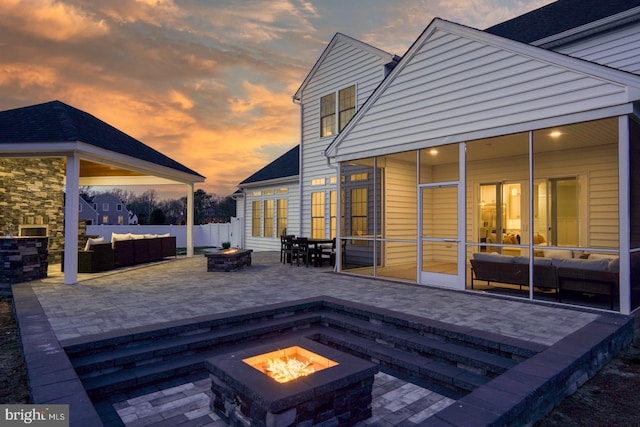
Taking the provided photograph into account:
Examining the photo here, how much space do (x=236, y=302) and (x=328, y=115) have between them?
27.8ft

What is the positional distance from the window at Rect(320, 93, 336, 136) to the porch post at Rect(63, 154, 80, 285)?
7537 millimetres

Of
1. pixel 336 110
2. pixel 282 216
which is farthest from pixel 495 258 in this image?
pixel 282 216

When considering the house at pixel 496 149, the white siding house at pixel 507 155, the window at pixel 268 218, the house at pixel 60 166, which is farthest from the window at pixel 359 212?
the house at pixel 60 166

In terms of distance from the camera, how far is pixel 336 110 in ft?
40.7

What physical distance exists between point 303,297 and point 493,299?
3314mm

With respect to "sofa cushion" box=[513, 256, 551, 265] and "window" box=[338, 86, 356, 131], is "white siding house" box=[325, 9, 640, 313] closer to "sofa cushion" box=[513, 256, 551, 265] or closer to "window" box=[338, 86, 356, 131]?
"sofa cushion" box=[513, 256, 551, 265]

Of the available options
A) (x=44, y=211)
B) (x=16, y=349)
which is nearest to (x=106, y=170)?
(x=44, y=211)

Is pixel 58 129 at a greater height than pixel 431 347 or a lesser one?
greater

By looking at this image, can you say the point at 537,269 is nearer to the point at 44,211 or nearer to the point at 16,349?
the point at 16,349

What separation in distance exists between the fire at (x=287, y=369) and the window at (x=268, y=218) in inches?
501

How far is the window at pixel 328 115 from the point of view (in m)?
12.5

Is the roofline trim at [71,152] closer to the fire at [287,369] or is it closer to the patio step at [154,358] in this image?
the patio step at [154,358]

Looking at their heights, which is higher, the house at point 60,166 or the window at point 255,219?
the house at point 60,166

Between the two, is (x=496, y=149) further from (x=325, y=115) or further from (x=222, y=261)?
(x=222, y=261)
